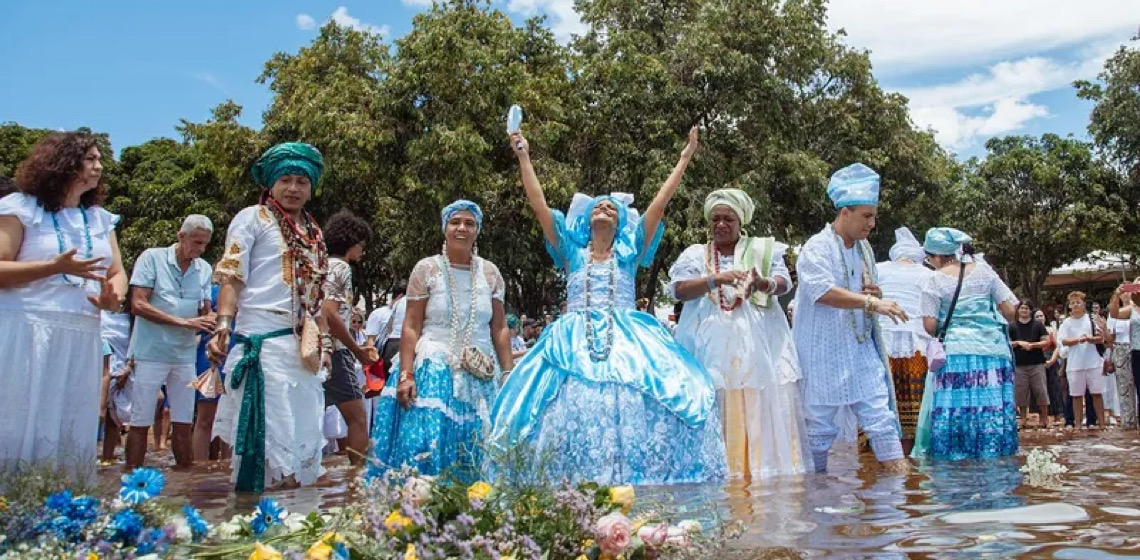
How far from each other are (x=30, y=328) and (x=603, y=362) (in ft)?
10.5

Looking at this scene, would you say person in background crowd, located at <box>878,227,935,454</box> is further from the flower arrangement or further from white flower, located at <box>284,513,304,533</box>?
white flower, located at <box>284,513,304,533</box>

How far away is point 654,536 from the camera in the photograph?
2.90 meters

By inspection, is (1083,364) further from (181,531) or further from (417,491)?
(181,531)

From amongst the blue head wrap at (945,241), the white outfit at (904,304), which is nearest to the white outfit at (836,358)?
the blue head wrap at (945,241)

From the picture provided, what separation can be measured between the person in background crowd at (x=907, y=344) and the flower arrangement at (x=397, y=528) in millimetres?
6099

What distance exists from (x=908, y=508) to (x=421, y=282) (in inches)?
123

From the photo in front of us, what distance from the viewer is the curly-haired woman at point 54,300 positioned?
4.38 m

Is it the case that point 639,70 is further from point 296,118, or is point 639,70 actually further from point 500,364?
point 500,364

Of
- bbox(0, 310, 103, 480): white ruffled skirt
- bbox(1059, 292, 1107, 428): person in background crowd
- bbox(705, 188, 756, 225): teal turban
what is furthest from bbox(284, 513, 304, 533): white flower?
bbox(1059, 292, 1107, 428): person in background crowd

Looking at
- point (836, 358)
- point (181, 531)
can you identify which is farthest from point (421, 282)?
point (181, 531)

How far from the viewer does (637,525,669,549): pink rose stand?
290cm

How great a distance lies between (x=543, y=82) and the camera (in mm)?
24922

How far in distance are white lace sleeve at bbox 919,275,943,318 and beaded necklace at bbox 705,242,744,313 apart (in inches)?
67.9

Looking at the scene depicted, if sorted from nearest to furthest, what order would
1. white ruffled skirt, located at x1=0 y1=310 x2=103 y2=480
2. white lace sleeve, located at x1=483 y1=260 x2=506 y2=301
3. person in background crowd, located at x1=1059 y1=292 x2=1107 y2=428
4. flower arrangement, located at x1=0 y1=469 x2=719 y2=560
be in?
flower arrangement, located at x1=0 y1=469 x2=719 y2=560 < white ruffled skirt, located at x1=0 y1=310 x2=103 y2=480 < white lace sleeve, located at x1=483 y1=260 x2=506 y2=301 < person in background crowd, located at x1=1059 y1=292 x2=1107 y2=428
